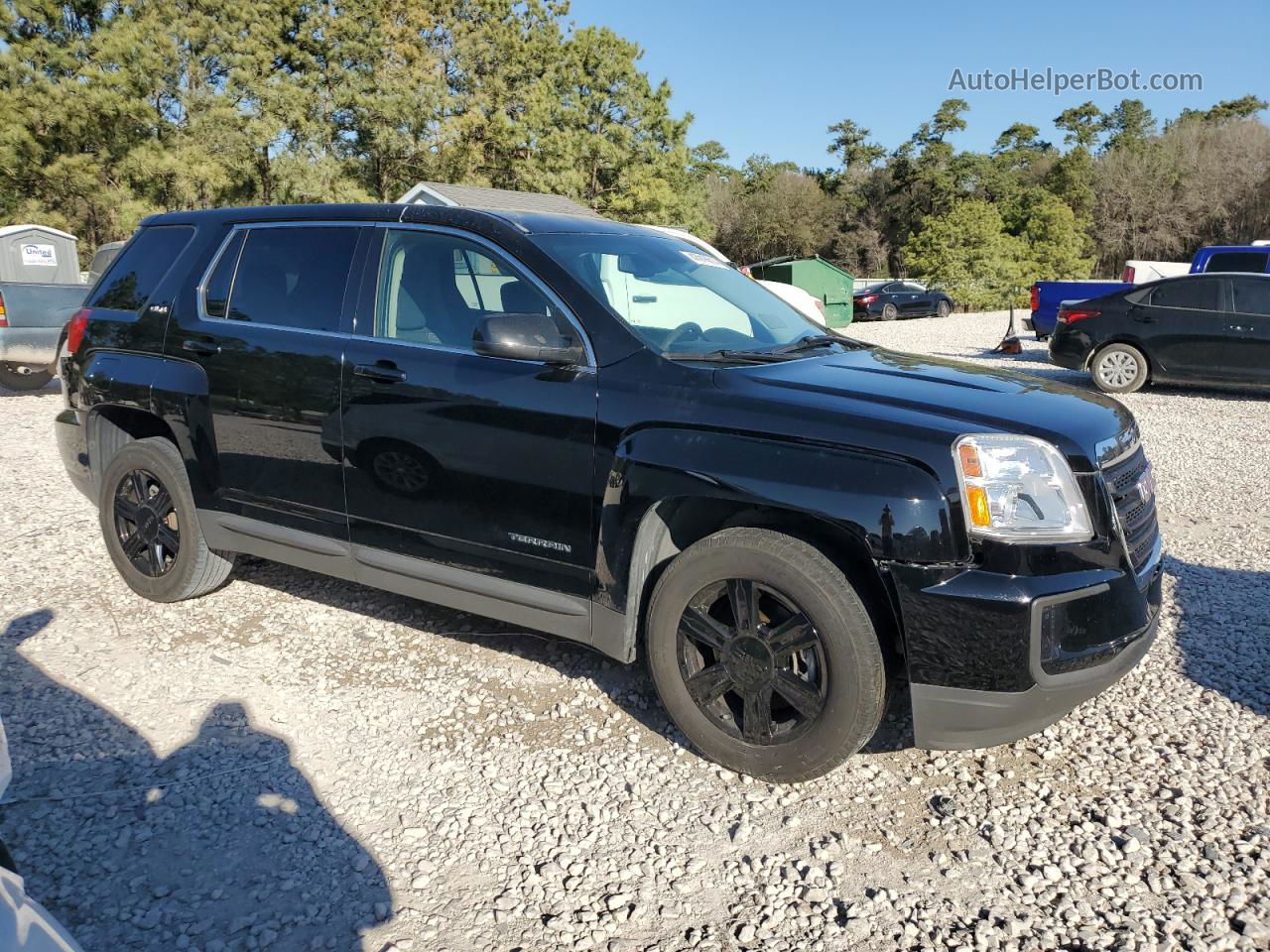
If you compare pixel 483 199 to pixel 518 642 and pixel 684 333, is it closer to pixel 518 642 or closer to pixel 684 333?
pixel 518 642

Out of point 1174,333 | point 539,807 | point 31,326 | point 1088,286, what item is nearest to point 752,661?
point 539,807

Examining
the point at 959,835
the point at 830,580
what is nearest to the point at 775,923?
the point at 959,835

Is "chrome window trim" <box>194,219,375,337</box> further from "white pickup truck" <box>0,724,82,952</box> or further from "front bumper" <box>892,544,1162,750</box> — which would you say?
"white pickup truck" <box>0,724,82,952</box>

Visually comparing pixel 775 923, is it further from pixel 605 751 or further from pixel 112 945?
pixel 112 945

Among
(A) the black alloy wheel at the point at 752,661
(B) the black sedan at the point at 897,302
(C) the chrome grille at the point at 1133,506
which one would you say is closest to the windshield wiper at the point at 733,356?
(A) the black alloy wheel at the point at 752,661

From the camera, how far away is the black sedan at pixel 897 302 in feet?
104

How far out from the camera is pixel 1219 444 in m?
9.06

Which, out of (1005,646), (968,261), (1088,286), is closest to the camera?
(1005,646)

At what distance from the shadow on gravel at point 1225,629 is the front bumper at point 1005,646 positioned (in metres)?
1.37

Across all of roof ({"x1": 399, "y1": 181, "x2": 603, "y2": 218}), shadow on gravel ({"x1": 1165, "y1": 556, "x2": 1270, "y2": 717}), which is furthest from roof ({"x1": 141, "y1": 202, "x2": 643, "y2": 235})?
roof ({"x1": 399, "y1": 181, "x2": 603, "y2": 218})

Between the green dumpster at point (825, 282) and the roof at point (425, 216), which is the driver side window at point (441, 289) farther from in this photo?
the green dumpster at point (825, 282)

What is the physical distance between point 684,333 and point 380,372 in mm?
1225

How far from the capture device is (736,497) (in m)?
2.99

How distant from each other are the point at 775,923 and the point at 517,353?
77.9 inches
